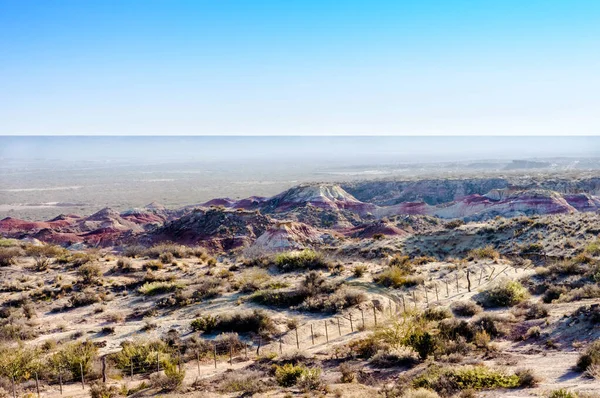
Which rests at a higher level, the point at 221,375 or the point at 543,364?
the point at 543,364

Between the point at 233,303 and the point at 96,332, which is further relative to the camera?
the point at 233,303

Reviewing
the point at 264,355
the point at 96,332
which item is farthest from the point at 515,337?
the point at 96,332

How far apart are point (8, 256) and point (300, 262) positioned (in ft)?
56.5

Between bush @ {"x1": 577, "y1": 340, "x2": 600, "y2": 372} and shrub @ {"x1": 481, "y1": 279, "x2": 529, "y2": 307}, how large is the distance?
6.90 meters

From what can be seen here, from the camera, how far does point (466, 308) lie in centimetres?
1698

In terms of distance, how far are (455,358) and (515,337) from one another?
300cm

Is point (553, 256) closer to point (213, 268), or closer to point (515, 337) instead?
point (515, 337)

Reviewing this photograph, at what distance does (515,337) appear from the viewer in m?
13.9

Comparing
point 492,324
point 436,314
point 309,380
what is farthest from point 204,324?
point 492,324

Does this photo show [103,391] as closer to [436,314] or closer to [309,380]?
[309,380]

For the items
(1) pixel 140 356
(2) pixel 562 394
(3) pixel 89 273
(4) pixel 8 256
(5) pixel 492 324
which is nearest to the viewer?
(2) pixel 562 394

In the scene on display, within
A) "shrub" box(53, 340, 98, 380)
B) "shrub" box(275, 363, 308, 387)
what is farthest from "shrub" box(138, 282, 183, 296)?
"shrub" box(275, 363, 308, 387)

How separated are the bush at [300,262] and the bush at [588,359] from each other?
16.0 meters

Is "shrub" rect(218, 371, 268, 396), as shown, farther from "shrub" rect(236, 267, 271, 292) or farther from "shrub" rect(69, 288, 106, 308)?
"shrub" rect(69, 288, 106, 308)
